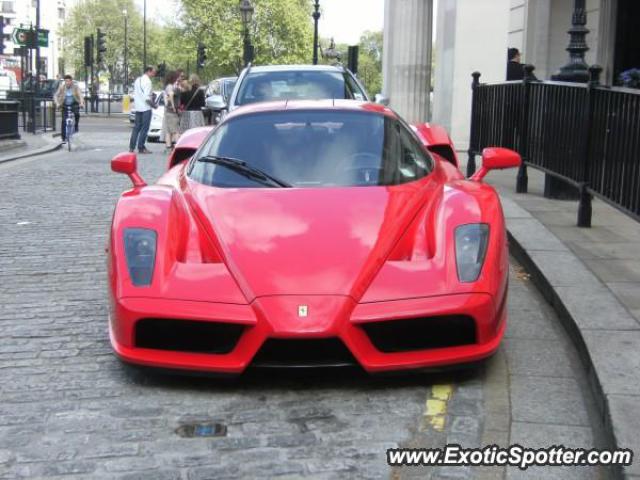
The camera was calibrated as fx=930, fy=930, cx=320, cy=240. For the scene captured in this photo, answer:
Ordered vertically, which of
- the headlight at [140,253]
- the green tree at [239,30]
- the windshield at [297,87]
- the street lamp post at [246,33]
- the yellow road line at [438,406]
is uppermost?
the green tree at [239,30]

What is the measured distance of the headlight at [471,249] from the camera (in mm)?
4301

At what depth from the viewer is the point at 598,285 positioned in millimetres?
5453

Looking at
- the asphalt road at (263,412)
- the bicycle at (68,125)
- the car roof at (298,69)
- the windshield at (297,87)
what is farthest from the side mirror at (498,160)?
the bicycle at (68,125)

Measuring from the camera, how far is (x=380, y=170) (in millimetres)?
5262

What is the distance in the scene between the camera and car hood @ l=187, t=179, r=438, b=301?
4.18m

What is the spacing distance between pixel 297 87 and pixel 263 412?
753 centimetres

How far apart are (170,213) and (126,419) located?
1233 millimetres

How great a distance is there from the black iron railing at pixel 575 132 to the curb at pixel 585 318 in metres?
0.58

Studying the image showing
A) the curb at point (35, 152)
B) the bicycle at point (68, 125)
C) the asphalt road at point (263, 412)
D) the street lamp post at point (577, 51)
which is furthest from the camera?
the bicycle at point (68, 125)

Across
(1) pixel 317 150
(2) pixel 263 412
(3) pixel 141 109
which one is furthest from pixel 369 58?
(2) pixel 263 412

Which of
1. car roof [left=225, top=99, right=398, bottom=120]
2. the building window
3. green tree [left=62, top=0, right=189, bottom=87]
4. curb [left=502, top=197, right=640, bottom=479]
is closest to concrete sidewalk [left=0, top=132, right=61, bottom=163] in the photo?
car roof [left=225, top=99, right=398, bottom=120]

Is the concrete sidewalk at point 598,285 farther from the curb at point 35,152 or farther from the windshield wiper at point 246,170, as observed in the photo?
the curb at point 35,152

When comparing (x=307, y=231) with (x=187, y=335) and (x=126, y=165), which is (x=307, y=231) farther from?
(x=126, y=165)

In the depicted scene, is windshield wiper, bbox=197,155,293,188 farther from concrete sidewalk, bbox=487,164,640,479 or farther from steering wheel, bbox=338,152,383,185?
concrete sidewalk, bbox=487,164,640,479
